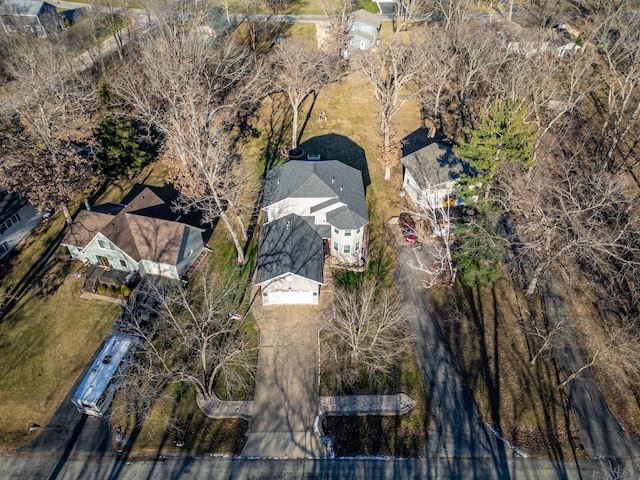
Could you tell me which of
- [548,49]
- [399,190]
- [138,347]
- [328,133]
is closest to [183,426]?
[138,347]

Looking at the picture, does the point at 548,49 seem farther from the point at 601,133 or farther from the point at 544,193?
the point at 544,193

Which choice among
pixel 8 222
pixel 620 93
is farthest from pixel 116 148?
pixel 620 93

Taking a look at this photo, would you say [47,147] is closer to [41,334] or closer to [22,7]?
[41,334]

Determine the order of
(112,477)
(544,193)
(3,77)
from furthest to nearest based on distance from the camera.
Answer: (3,77) < (544,193) < (112,477)

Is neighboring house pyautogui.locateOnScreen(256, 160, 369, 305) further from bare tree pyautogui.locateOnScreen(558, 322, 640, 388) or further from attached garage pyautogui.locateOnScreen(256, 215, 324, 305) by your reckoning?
bare tree pyautogui.locateOnScreen(558, 322, 640, 388)

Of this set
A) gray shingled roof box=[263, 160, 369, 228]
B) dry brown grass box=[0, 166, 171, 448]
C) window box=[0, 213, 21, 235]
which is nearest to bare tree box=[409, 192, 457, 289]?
gray shingled roof box=[263, 160, 369, 228]

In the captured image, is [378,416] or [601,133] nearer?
[378,416]
